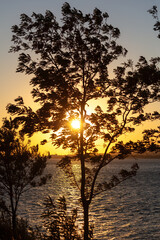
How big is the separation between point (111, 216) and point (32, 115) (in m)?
35.9

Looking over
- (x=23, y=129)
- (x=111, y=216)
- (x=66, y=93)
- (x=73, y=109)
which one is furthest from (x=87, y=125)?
(x=111, y=216)

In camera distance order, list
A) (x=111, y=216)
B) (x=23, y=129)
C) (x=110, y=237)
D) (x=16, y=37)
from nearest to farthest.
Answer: (x=23, y=129), (x=16, y=37), (x=110, y=237), (x=111, y=216)

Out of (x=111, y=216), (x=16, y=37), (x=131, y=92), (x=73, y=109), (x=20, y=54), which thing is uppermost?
Answer: (x=16, y=37)

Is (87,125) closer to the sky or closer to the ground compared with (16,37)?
closer to the ground

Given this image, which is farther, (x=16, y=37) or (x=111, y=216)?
(x=111, y=216)

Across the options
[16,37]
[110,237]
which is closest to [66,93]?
[16,37]

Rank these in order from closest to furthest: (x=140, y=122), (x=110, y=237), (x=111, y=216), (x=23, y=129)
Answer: (x=23, y=129) < (x=140, y=122) < (x=110, y=237) < (x=111, y=216)

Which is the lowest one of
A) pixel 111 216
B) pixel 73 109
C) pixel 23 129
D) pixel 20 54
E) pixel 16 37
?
pixel 111 216

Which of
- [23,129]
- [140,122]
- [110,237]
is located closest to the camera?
[23,129]

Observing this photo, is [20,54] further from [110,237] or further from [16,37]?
Answer: [110,237]

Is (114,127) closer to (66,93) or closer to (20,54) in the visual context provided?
(66,93)

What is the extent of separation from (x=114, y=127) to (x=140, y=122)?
1892 mm

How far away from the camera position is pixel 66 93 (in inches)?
717

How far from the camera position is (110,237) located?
3528 cm
